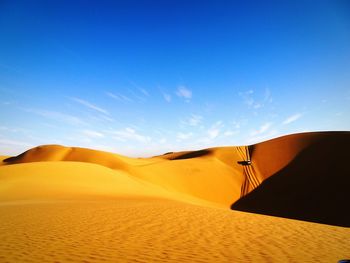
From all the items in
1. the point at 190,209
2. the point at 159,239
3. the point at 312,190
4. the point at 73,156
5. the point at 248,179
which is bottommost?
the point at 159,239

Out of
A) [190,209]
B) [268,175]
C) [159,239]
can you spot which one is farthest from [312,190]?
[159,239]

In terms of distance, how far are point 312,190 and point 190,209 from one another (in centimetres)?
1789

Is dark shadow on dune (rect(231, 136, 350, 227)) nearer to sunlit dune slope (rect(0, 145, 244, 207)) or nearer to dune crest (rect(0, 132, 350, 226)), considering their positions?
dune crest (rect(0, 132, 350, 226))

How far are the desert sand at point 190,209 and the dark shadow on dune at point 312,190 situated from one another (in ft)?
0.34

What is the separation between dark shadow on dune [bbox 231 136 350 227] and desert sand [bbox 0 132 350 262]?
0.34 feet

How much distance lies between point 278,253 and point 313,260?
29.3 inches

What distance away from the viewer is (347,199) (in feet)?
66.6

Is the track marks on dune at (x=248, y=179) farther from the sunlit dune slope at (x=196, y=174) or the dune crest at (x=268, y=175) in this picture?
the sunlit dune slope at (x=196, y=174)

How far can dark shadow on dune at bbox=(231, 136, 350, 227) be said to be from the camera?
20109 millimetres

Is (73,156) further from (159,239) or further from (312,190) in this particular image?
(159,239)

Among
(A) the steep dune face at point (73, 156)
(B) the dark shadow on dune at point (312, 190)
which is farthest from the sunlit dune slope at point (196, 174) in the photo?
(B) the dark shadow on dune at point (312, 190)

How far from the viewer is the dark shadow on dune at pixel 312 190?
20.1 metres

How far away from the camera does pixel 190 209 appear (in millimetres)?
12188

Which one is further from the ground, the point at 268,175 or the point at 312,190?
the point at 268,175
